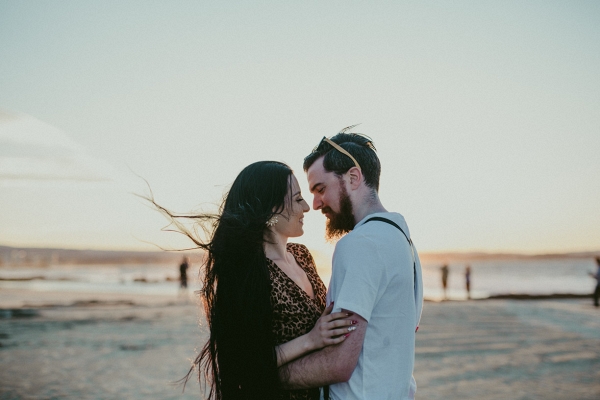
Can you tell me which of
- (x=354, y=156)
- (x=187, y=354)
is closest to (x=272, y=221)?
(x=354, y=156)

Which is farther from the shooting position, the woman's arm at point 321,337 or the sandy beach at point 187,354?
the sandy beach at point 187,354

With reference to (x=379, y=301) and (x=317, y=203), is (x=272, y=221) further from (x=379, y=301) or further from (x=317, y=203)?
(x=379, y=301)

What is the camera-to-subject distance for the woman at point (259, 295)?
2.73m

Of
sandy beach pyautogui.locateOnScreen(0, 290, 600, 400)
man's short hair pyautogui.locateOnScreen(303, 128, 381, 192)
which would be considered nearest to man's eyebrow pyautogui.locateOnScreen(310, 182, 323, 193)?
man's short hair pyautogui.locateOnScreen(303, 128, 381, 192)

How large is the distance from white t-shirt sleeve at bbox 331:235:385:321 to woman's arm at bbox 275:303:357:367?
0.07m

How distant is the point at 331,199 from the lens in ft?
9.97

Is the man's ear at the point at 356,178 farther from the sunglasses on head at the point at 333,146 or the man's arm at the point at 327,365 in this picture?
the man's arm at the point at 327,365

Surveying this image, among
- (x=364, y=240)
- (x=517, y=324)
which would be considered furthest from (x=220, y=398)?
(x=517, y=324)

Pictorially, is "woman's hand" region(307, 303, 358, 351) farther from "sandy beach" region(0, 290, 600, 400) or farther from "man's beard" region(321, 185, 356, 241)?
"sandy beach" region(0, 290, 600, 400)

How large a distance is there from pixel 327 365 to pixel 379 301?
0.40 metres

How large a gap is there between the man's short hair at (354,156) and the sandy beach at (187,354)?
3042mm

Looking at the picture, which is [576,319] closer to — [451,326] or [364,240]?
[451,326]

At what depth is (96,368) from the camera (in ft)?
35.5

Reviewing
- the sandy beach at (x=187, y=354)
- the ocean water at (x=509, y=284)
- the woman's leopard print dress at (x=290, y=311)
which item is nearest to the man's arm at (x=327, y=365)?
the woman's leopard print dress at (x=290, y=311)
